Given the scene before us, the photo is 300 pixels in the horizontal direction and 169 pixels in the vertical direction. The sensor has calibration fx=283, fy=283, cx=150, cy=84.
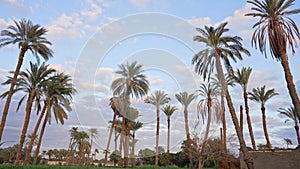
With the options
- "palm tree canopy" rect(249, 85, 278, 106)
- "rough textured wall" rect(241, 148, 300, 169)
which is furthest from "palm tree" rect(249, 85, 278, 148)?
"rough textured wall" rect(241, 148, 300, 169)

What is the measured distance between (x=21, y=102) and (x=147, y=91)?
14.5 meters

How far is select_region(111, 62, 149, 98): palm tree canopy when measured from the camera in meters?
32.8

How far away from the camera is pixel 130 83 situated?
3419 cm

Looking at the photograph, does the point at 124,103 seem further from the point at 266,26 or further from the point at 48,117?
the point at 266,26

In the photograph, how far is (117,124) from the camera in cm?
5594

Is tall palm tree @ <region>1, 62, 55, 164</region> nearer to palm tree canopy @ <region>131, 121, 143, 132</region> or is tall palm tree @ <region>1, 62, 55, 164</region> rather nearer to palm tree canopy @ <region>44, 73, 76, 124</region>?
palm tree canopy @ <region>44, 73, 76, 124</region>

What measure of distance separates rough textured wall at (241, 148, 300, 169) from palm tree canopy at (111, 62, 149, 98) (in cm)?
1591

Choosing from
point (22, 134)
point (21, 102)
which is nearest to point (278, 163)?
point (22, 134)

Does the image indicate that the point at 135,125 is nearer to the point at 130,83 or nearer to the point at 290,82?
the point at 130,83

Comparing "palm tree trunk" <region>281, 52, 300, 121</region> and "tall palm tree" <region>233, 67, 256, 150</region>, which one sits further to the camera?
"tall palm tree" <region>233, 67, 256, 150</region>

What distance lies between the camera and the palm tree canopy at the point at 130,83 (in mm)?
32781

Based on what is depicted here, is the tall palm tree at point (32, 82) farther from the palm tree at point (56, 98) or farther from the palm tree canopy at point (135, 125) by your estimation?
the palm tree canopy at point (135, 125)

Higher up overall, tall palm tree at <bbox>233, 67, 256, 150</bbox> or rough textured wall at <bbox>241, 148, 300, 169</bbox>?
tall palm tree at <bbox>233, 67, 256, 150</bbox>

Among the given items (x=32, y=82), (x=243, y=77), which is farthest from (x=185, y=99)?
(x=32, y=82)
